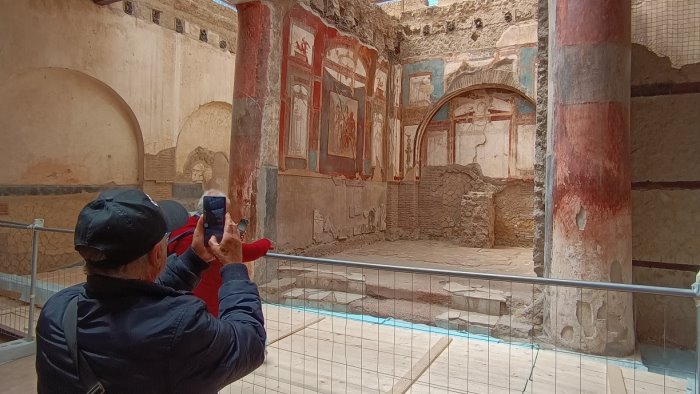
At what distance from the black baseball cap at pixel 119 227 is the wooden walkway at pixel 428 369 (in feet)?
7.21

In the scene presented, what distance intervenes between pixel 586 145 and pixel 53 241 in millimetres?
7595

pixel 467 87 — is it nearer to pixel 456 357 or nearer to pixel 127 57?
pixel 127 57

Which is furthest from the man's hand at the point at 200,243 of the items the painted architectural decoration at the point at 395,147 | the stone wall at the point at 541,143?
the painted architectural decoration at the point at 395,147

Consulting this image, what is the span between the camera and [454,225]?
11453 millimetres

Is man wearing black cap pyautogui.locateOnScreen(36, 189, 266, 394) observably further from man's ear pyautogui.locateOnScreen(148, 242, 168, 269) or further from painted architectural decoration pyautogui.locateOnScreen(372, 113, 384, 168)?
painted architectural decoration pyautogui.locateOnScreen(372, 113, 384, 168)

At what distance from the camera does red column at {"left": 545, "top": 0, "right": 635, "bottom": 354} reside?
370cm

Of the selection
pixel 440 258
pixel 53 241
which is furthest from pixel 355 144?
pixel 53 241

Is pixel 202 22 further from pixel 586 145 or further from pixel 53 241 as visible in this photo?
pixel 586 145

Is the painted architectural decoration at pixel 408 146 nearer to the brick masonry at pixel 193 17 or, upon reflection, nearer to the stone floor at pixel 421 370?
the brick masonry at pixel 193 17

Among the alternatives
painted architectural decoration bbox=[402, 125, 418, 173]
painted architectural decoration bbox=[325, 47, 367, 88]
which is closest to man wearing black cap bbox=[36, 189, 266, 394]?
painted architectural decoration bbox=[325, 47, 367, 88]

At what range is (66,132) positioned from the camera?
750cm

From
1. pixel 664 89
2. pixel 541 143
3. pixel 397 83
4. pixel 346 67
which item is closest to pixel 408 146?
pixel 397 83

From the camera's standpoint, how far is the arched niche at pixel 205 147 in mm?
9547

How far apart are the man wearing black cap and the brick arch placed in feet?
34.6
